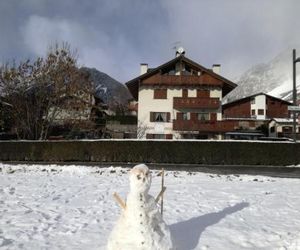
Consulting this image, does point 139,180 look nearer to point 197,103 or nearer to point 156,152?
point 156,152

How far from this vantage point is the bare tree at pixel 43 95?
2742 centimetres

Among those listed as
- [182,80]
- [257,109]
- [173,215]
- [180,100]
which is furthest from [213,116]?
[173,215]

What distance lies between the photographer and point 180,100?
132 ft

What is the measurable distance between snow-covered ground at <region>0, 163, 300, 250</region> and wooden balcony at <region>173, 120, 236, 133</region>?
1008 inches

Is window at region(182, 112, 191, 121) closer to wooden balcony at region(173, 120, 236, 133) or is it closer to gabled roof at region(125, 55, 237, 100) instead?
wooden balcony at region(173, 120, 236, 133)

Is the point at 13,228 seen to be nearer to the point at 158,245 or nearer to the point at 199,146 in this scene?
the point at 158,245

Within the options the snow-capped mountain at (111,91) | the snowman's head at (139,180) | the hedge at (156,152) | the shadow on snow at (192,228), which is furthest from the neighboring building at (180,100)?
the snowman's head at (139,180)

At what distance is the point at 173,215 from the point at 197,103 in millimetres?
32249

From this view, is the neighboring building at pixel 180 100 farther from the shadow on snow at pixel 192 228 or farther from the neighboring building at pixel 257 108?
the shadow on snow at pixel 192 228

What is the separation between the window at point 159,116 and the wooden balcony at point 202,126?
1.62m

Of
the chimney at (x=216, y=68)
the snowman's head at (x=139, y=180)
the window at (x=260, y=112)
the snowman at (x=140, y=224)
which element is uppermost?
the chimney at (x=216, y=68)

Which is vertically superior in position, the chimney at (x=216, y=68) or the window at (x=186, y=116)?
the chimney at (x=216, y=68)

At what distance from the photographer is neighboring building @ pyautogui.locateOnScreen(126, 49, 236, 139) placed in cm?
3994

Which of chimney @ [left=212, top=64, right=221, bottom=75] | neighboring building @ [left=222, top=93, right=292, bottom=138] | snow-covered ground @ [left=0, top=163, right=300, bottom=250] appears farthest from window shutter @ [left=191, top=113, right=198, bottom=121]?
neighboring building @ [left=222, top=93, right=292, bottom=138]
